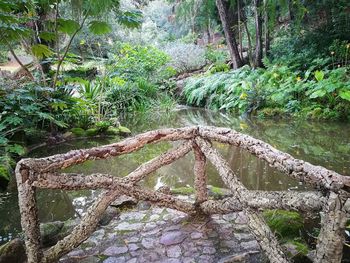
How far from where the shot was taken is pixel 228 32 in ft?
38.6

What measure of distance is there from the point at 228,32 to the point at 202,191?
10183mm

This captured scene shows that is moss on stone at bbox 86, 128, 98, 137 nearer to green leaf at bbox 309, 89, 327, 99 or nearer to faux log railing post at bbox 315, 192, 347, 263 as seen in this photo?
green leaf at bbox 309, 89, 327, 99

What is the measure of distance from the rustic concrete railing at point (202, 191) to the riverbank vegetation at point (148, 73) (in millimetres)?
2571

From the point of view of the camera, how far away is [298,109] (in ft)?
25.9

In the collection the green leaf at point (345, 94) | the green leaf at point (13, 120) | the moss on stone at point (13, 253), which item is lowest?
the moss on stone at point (13, 253)

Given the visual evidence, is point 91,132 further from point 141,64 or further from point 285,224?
point 141,64

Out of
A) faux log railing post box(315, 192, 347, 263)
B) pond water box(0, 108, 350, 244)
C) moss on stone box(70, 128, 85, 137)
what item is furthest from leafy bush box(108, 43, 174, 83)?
faux log railing post box(315, 192, 347, 263)

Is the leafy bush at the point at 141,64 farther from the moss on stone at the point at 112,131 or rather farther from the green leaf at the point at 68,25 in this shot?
the green leaf at the point at 68,25

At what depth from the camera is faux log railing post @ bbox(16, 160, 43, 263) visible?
1783 mm

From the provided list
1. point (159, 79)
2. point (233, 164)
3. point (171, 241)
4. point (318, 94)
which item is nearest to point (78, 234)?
point (171, 241)

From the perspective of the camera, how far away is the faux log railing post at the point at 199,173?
2.60 meters

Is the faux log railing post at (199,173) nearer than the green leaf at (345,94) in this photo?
Yes

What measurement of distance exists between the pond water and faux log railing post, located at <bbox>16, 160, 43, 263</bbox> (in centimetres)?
128

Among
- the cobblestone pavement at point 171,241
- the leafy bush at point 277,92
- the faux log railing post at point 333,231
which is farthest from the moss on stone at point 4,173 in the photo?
the leafy bush at point 277,92
